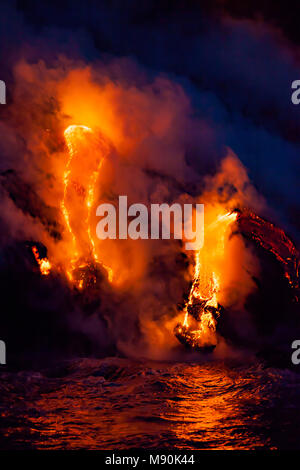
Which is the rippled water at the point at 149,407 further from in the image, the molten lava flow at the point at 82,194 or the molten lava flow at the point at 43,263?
the molten lava flow at the point at 43,263

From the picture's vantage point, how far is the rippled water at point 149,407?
417 centimetres

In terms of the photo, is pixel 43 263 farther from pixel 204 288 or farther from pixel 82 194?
pixel 204 288

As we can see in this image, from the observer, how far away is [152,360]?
23.8ft

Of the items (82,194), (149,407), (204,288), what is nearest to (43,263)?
(82,194)

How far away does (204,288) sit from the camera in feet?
25.2

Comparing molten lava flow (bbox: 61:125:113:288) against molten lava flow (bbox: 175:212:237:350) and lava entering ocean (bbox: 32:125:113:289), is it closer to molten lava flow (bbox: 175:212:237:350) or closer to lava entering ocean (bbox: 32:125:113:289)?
lava entering ocean (bbox: 32:125:113:289)

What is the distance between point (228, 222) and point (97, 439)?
4373mm

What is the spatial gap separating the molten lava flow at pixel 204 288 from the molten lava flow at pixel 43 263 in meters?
2.36

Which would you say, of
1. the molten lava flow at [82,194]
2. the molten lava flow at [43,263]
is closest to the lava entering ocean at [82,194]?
the molten lava flow at [82,194]

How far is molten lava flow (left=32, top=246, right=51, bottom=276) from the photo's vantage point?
8.05m

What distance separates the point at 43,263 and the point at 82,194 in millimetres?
1372

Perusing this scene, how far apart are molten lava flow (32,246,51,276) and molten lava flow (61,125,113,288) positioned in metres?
0.46

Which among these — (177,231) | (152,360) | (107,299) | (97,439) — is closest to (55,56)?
(177,231)

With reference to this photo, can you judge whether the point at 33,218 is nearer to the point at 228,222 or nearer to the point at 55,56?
the point at 55,56
